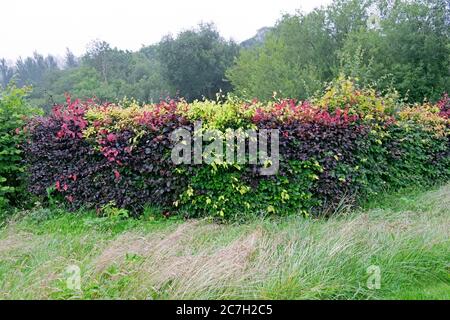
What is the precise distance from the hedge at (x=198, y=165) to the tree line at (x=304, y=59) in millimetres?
1566

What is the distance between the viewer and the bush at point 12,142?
5473 mm

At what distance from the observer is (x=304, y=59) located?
2197 cm

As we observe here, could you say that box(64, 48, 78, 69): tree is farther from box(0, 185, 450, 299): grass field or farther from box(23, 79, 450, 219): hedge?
box(0, 185, 450, 299): grass field

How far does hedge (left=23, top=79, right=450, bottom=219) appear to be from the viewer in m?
4.84

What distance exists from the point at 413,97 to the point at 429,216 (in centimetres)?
1226

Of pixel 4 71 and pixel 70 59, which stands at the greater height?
pixel 70 59

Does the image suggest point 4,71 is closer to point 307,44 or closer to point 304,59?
point 307,44

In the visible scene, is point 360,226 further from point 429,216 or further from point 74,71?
point 74,71

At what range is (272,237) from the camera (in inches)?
147

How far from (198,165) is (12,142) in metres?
2.97

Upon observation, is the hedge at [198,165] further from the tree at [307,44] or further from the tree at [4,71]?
the tree at [4,71]

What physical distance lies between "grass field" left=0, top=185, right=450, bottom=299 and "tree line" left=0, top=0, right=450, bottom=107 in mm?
3401

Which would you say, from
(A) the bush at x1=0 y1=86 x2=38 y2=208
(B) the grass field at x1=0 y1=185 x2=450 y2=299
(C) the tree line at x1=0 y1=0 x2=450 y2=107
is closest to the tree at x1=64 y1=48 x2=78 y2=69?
(C) the tree line at x1=0 y1=0 x2=450 y2=107

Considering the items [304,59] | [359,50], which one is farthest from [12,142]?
[304,59]
